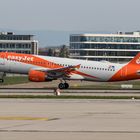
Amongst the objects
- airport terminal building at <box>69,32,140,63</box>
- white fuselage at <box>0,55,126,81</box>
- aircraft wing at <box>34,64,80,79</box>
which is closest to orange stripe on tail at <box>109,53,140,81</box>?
white fuselage at <box>0,55,126,81</box>

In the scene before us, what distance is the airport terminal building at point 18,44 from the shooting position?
191 m

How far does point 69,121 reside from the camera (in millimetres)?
23969

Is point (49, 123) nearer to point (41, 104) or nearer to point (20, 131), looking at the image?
point (20, 131)

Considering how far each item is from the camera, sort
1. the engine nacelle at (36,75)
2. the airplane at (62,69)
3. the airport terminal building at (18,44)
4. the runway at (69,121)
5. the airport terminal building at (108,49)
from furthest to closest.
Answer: the airport terminal building at (108,49), the airport terminal building at (18,44), the airplane at (62,69), the engine nacelle at (36,75), the runway at (69,121)

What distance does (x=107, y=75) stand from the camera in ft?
191

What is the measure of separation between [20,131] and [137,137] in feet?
14.6

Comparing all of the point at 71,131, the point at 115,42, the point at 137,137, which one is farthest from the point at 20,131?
the point at 115,42

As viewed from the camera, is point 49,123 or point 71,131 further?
point 49,123

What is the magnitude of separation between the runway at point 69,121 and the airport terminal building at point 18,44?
521 feet

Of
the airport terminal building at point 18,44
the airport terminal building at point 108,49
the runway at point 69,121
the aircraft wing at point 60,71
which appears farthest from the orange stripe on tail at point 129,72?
the airport terminal building at point 18,44

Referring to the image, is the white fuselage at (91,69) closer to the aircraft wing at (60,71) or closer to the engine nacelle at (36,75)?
the aircraft wing at (60,71)

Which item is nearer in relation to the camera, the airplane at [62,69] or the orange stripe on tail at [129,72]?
the airplane at [62,69]

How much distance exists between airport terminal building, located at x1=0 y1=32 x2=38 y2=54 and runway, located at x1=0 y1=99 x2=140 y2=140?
158882 millimetres

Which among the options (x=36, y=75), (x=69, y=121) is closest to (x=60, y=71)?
(x=36, y=75)
